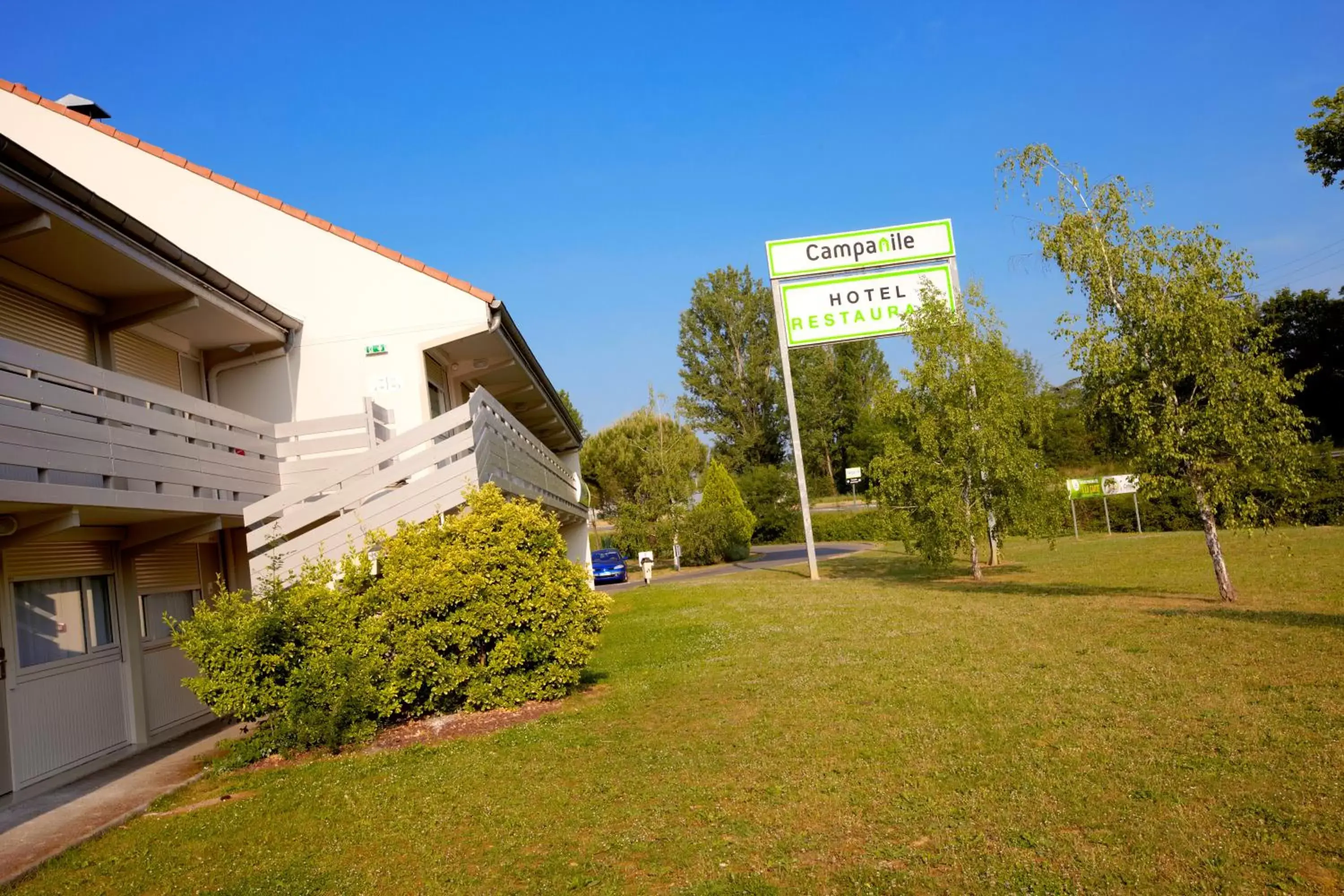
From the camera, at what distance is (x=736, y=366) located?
6362 cm

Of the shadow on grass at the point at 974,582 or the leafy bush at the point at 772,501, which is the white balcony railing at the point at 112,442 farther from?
the leafy bush at the point at 772,501

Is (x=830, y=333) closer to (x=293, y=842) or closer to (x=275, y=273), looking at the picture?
(x=275, y=273)

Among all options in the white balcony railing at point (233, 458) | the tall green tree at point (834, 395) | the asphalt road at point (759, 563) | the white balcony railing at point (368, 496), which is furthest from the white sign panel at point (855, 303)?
the tall green tree at point (834, 395)

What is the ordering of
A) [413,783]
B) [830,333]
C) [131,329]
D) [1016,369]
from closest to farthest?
[413,783] → [131,329] → [1016,369] → [830,333]

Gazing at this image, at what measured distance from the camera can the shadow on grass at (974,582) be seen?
17.3 m

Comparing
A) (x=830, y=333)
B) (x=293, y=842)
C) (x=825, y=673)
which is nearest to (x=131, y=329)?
(x=293, y=842)

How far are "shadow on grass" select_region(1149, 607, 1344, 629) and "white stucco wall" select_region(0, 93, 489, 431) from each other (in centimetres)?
1099

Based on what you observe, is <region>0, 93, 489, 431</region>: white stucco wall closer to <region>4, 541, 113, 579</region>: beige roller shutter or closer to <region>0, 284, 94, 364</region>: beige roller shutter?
<region>0, 284, 94, 364</region>: beige roller shutter

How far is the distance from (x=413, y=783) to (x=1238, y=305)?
13.6 metres

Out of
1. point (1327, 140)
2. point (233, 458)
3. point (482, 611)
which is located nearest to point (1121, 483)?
point (1327, 140)

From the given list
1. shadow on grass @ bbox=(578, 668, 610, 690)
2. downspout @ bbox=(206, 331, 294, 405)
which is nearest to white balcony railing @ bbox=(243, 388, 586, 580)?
shadow on grass @ bbox=(578, 668, 610, 690)

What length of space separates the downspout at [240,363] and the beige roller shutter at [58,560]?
11.1 feet

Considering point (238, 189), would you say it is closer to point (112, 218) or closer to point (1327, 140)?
point (112, 218)

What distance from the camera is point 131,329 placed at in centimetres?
1124
